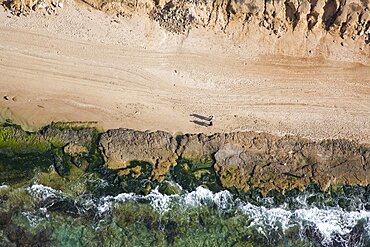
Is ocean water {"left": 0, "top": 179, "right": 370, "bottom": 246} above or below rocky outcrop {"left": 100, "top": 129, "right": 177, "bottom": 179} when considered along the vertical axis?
below

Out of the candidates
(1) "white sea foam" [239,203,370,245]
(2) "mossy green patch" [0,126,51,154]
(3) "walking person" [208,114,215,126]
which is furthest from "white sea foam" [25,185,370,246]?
(3) "walking person" [208,114,215,126]

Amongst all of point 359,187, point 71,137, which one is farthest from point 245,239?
point 71,137

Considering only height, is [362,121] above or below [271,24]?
below

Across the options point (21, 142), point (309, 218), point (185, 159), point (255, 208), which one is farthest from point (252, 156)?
point (21, 142)

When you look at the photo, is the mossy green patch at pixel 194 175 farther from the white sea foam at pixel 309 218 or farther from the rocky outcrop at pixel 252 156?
the white sea foam at pixel 309 218

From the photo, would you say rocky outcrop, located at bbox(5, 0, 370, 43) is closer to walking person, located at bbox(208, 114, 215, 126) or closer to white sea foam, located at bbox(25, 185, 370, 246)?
walking person, located at bbox(208, 114, 215, 126)

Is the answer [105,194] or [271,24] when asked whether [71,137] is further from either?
[271,24]
